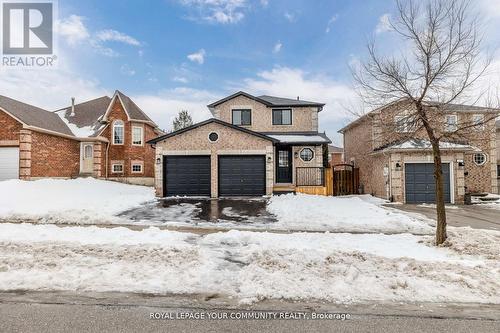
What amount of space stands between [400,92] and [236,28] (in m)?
15.3

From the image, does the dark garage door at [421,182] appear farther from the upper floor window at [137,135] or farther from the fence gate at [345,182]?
the upper floor window at [137,135]

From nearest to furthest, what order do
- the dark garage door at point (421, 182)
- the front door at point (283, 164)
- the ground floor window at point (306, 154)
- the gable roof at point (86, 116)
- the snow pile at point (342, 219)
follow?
the snow pile at point (342, 219) → the dark garage door at point (421, 182) → the ground floor window at point (306, 154) → the front door at point (283, 164) → the gable roof at point (86, 116)

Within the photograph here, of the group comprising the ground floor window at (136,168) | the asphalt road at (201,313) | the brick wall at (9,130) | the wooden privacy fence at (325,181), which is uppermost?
the brick wall at (9,130)

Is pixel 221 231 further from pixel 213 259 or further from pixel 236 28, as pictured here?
pixel 236 28

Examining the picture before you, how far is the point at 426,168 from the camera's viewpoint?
16.0m

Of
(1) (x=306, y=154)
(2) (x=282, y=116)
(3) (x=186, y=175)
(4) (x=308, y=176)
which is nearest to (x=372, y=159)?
(1) (x=306, y=154)

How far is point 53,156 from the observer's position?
2050 centimetres

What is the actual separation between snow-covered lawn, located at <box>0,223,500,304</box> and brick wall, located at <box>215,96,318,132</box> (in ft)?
46.1

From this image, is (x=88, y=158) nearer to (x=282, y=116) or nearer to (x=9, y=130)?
(x=9, y=130)

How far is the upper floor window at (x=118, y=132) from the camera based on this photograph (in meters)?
23.5

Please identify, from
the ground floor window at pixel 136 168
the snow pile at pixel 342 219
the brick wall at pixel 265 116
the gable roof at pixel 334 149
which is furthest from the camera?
Answer: the gable roof at pixel 334 149

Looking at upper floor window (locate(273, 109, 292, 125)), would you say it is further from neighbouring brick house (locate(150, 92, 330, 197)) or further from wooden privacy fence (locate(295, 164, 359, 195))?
neighbouring brick house (locate(150, 92, 330, 197))

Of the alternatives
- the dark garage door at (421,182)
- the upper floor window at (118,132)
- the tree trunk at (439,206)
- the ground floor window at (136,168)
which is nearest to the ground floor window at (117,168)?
the ground floor window at (136,168)

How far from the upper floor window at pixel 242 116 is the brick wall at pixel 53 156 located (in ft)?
45.0
